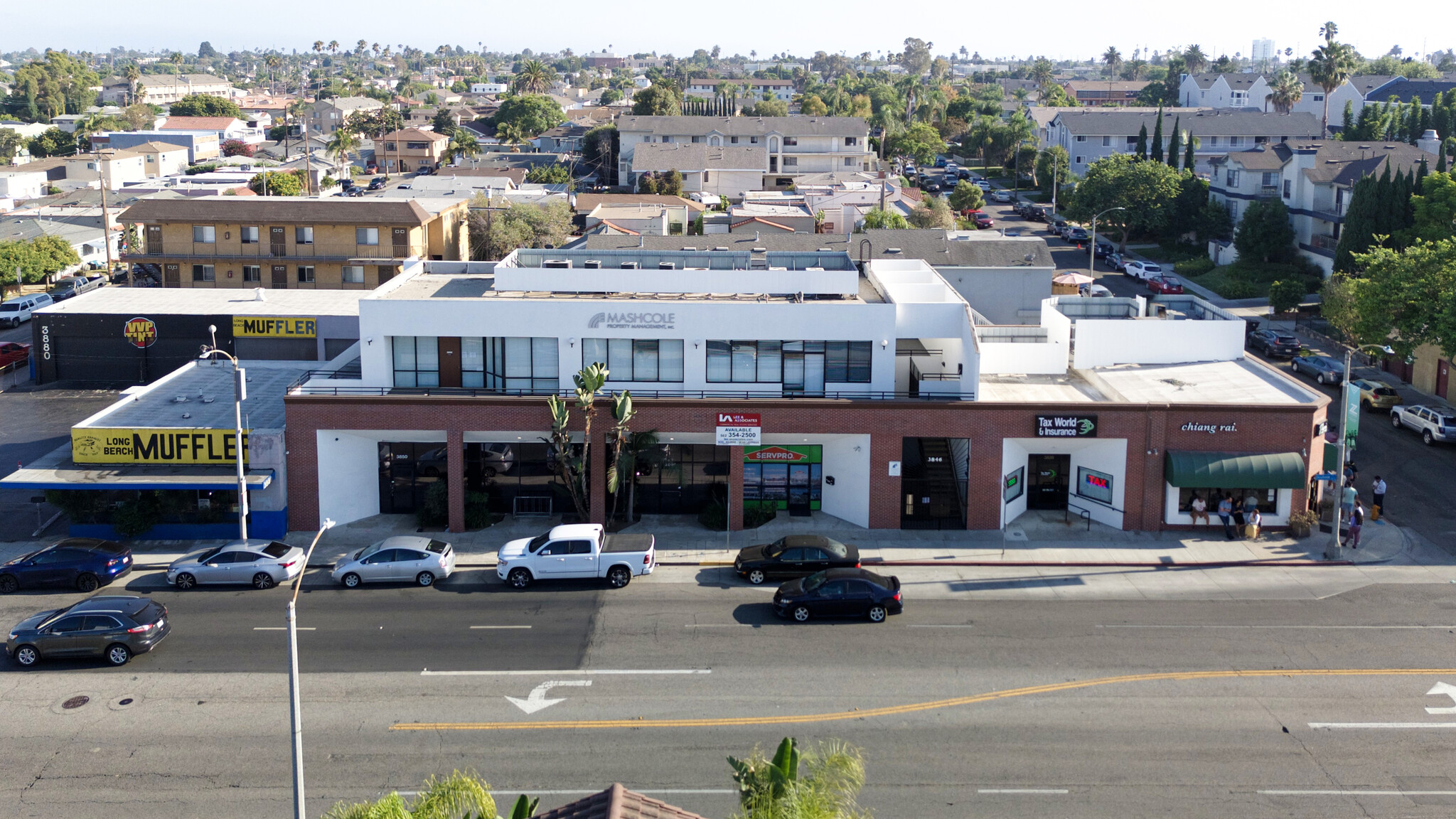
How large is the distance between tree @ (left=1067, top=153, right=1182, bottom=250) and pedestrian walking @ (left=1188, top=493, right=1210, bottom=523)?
6442cm

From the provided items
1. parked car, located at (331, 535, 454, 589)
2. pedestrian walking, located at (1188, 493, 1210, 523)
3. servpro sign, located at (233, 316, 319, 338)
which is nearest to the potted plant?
pedestrian walking, located at (1188, 493, 1210, 523)

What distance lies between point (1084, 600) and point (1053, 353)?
522 inches

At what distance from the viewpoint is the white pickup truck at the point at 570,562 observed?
114 feet

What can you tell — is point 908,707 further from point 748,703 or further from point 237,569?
point 237,569

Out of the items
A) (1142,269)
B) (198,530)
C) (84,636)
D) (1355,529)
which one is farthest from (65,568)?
(1142,269)

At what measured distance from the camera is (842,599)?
104 feet

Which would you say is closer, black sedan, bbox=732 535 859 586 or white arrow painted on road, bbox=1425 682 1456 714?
white arrow painted on road, bbox=1425 682 1456 714

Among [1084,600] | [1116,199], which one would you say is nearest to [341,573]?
[1084,600]

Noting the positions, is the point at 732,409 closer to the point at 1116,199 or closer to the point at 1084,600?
the point at 1084,600

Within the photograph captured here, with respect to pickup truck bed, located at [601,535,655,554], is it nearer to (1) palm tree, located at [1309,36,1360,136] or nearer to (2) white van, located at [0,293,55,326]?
(2) white van, located at [0,293,55,326]

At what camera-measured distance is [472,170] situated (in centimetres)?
11700

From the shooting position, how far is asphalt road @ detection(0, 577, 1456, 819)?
23.3m

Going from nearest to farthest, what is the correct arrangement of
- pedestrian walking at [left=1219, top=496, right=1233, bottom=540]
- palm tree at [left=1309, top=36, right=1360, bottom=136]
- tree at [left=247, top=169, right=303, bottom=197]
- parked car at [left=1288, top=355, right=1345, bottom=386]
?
pedestrian walking at [left=1219, top=496, right=1233, bottom=540], parked car at [left=1288, top=355, right=1345, bottom=386], tree at [left=247, top=169, right=303, bottom=197], palm tree at [left=1309, top=36, right=1360, bottom=136]

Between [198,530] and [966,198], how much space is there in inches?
3578
